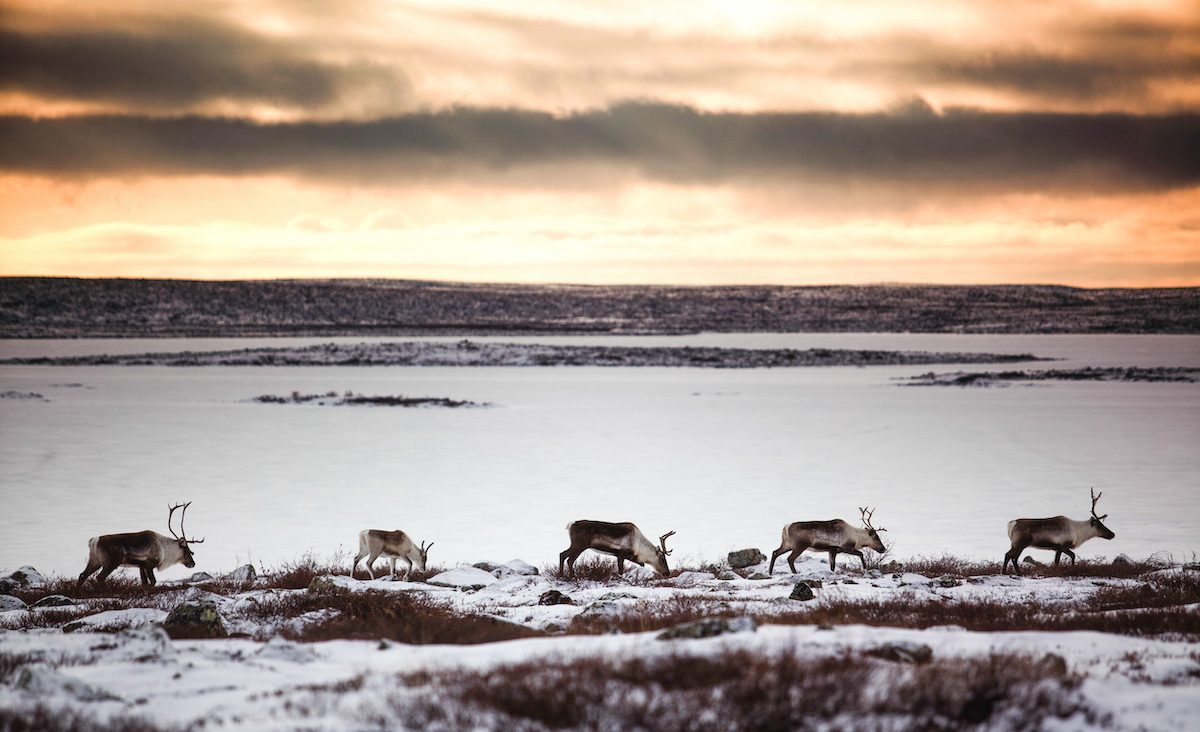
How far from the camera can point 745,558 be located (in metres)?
15.1

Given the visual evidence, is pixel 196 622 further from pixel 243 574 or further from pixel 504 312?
pixel 504 312

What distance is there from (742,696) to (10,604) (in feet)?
31.1

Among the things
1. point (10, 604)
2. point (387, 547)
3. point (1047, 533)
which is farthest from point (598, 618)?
point (1047, 533)

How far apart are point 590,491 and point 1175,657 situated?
15.3 metres

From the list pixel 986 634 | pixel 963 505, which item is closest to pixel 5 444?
pixel 963 505

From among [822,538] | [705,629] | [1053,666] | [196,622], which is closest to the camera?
[1053,666]

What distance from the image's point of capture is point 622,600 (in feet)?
37.1

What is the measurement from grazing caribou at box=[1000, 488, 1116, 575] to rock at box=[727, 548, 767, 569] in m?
3.75

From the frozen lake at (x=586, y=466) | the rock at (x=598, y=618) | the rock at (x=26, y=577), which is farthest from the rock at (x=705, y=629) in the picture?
the rock at (x=26, y=577)

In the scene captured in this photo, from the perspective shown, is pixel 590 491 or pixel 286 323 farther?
pixel 286 323

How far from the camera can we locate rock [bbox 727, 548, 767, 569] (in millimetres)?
15055

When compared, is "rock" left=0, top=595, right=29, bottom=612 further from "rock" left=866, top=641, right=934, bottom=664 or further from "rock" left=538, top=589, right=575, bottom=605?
"rock" left=866, top=641, right=934, bottom=664

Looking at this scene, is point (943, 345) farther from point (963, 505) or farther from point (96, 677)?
point (96, 677)

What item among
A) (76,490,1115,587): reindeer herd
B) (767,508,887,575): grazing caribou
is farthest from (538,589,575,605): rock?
(767,508,887,575): grazing caribou
